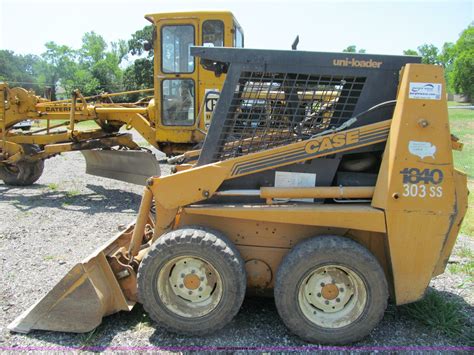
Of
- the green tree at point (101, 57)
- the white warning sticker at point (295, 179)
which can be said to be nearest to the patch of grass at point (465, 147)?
the white warning sticker at point (295, 179)

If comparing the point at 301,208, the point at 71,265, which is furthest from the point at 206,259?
the point at 71,265

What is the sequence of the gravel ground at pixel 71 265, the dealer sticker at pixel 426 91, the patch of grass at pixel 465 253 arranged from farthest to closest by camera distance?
1. the patch of grass at pixel 465 253
2. the gravel ground at pixel 71 265
3. the dealer sticker at pixel 426 91

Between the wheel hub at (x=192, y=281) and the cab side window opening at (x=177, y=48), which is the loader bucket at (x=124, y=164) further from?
the wheel hub at (x=192, y=281)

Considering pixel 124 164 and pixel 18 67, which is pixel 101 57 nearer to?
pixel 18 67

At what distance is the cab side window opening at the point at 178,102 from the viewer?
740 centimetres

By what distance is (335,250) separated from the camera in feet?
9.68

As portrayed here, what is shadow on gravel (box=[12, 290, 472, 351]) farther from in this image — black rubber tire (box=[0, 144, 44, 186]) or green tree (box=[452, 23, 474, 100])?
green tree (box=[452, 23, 474, 100])

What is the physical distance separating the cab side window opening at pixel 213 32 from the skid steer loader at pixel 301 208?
13.7ft

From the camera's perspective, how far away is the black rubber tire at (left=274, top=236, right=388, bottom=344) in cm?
295

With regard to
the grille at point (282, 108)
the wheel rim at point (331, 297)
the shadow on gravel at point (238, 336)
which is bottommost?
the shadow on gravel at point (238, 336)

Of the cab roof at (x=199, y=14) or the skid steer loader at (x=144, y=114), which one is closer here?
the cab roof at (x=199, y=14)

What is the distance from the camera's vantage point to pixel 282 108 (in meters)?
3.29

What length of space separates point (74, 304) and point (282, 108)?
2230mm

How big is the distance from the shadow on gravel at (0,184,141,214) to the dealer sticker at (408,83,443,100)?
5353 mm
